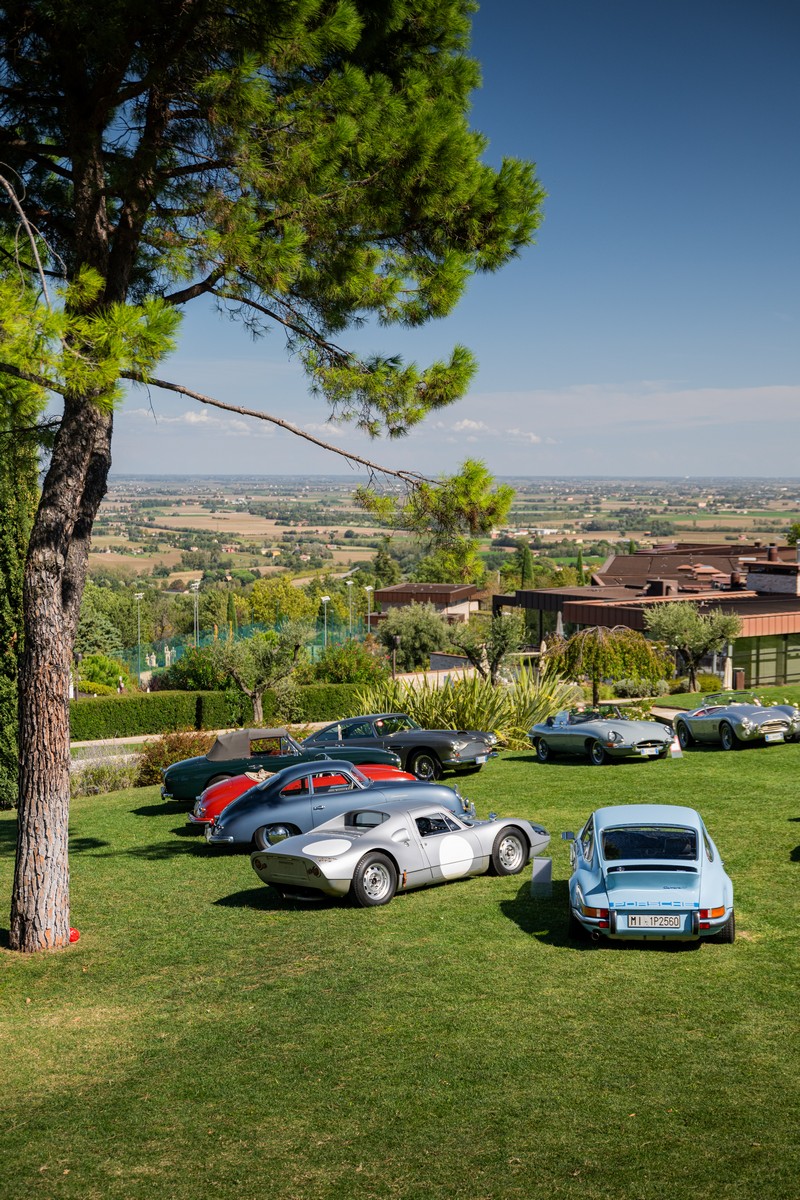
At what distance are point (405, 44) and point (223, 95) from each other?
3065mm

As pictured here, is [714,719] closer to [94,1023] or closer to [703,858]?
[703,858]

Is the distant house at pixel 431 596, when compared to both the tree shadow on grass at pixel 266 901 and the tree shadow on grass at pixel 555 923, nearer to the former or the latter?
the tree shadow on grass at pixel 266 901

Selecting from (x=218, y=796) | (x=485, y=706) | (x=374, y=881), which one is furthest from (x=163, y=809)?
(x=374, y=881)

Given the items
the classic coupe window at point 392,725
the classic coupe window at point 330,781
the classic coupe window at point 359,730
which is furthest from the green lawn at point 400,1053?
the classic coupe window at point 392,725

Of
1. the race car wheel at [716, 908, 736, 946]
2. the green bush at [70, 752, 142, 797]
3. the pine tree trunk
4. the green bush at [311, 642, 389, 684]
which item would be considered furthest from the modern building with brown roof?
the pine tree trunk

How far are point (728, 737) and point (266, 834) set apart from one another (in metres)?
11.3

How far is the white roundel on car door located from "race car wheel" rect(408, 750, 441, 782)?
328 inches

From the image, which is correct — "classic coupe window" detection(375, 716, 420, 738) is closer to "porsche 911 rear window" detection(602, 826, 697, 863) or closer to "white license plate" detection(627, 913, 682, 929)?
"porsche 911 rear window" detection(602, 826, 697, 863)

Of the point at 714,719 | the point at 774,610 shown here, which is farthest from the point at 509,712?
the point at 774,610

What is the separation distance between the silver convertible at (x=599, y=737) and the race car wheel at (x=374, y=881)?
34.0 ft

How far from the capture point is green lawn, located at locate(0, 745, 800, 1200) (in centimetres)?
625

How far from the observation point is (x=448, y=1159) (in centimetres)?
633

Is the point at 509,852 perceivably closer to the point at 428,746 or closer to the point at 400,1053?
the point at 400,1053

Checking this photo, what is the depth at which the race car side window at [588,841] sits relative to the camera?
10.8m
